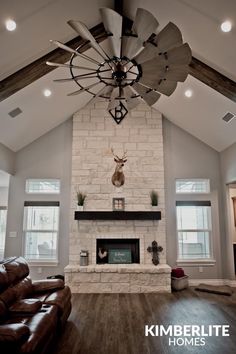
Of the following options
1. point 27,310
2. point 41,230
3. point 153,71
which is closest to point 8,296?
point 27,310

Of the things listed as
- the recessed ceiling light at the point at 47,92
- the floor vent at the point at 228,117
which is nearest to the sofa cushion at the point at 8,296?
the recessed ceiling light at the point at 47,92

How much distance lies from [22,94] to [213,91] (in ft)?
12.7

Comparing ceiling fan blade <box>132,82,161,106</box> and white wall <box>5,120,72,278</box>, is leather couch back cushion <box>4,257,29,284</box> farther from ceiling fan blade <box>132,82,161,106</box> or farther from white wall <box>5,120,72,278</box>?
ceiling fan blade <box>132,82,161,106</box>

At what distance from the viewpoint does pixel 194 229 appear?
259 inches

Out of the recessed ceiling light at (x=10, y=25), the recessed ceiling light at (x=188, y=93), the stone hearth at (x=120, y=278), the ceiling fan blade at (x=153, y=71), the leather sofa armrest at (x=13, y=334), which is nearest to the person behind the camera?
the leather sofa armrest at (x=13, y=334)

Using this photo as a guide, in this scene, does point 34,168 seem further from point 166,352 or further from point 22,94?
point 166,352

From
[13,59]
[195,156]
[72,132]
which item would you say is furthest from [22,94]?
[195,156]

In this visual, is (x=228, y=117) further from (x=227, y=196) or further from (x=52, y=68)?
(x=52, y=68)

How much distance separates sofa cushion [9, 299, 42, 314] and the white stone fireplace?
278cm

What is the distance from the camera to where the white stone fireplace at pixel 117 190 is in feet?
18.6

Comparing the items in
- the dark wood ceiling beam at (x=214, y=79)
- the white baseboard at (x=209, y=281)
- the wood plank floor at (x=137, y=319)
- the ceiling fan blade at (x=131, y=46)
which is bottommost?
the wood plank floor at (x=137, y=319)

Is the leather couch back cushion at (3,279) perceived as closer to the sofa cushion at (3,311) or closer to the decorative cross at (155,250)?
the sofa cushion at (3,311)

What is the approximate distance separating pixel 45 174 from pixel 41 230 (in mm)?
1488

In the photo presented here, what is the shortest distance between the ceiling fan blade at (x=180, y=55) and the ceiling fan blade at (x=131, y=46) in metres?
0.29
